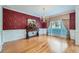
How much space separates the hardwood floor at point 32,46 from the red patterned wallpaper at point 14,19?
0.85ft

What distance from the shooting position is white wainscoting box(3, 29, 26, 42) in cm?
154

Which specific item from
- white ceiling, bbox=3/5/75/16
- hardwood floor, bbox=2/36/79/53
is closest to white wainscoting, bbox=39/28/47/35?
hardwood floor, bbox=2/36/79/53

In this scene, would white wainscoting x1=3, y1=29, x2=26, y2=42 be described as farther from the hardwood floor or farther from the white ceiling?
the white ceiling

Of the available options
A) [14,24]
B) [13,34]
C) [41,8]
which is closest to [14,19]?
[14,24]

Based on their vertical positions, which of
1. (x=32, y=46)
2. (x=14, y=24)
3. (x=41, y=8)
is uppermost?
(x=41, y=8)

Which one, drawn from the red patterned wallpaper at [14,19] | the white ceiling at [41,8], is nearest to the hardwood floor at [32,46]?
the red patterned wallpaper at [14,19]

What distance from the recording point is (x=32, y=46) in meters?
1.60

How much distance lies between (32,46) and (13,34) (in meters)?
0.38

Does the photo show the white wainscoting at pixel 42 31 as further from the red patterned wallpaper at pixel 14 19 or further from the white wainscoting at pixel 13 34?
the white wainscoting at pixel 13 34

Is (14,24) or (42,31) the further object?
(42,31)

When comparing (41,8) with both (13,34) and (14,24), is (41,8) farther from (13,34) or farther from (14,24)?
(13,34)

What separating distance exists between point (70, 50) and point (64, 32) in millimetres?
317

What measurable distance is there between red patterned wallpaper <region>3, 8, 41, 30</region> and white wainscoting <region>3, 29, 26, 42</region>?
0.07m
